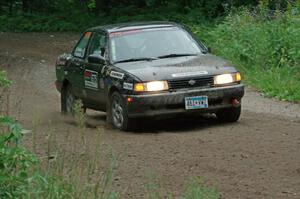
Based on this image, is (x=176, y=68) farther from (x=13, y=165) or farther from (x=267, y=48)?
(x=267, y=48)

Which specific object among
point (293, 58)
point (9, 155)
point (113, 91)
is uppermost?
point (9, 155)

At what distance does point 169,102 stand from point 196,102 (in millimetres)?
410

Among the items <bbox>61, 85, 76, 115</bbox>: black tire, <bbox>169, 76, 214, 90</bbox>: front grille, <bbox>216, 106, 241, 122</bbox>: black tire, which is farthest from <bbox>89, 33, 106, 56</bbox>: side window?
<bbox>216, 106, 241, 122</bbox>: black tire

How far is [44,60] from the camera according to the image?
2616 cm

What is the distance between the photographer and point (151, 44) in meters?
13.2

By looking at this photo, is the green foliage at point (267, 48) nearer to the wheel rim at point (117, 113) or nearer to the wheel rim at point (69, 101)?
the wheel rim at point (69, 101)

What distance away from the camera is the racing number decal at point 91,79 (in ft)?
43.3

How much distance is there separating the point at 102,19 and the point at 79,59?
20.2m

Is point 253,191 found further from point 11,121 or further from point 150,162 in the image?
point 11,121

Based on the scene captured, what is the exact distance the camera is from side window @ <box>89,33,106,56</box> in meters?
13.5

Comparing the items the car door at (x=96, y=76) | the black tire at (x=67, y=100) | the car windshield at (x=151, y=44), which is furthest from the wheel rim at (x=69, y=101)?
the car windshield at (x=151, y=44)

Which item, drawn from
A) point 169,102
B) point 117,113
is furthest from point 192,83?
point 117,113

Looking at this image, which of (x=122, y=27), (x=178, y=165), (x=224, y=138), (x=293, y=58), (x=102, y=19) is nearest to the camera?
(x=178, y=165)

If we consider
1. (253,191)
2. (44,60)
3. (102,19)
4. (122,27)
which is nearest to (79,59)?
(122,27)
